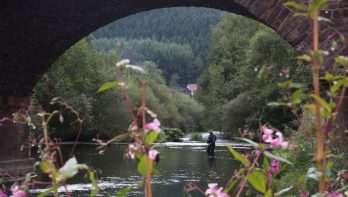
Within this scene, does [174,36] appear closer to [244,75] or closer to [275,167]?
[244,75]

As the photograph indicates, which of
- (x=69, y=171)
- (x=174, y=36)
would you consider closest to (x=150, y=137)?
(x=69, y=171)

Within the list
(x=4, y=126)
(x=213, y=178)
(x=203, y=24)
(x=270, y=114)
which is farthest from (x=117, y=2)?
(x=203, y=24)

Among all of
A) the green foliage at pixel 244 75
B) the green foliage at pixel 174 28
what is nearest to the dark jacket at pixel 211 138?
the green foliage at pixel 244 75

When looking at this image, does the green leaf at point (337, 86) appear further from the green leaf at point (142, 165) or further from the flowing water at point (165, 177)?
the flowing water at point (165, 177)

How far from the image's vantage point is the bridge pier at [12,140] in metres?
11.4

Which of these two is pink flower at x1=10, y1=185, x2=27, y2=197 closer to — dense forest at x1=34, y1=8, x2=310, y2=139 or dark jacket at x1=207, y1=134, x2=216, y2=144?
dense forest at x1=34, y1=8, x2=310, y2=139

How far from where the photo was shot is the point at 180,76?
14025 cm

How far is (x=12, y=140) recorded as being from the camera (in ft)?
38.9

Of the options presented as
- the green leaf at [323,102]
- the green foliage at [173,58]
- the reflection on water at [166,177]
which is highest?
the green foliage at [173,58]

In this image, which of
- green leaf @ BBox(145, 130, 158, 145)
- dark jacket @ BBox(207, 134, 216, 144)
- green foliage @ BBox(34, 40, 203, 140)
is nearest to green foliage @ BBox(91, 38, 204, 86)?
green foliage @ BBox(34, 40, 203, 140)

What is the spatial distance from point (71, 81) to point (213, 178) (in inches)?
829

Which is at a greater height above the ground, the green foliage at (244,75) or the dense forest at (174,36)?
the dense forest at (174,36)

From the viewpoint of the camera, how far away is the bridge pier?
11.4m

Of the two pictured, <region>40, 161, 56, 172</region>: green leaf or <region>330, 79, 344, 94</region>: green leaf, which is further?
<region>40, 161, 56, 172</region>: green leaf
